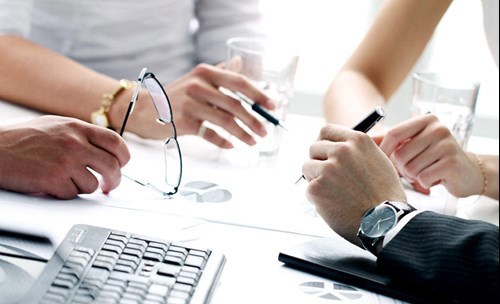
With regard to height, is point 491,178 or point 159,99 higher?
point 491,178

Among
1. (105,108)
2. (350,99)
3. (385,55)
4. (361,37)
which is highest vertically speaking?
(361,37)

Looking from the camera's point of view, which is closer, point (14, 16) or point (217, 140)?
point (217, 140)

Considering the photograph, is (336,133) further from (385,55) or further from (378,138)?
(385,55)

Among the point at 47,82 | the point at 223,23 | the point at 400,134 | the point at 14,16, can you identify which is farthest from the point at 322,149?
the point at 223,23

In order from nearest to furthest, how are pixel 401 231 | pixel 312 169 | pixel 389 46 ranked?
pixel 401 231, pixel 312 169, pixel 389 46

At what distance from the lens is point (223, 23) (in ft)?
6.31

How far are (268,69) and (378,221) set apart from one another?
0.49 metres

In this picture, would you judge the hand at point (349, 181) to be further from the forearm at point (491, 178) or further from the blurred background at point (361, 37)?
the blurred background at point (361, 37)

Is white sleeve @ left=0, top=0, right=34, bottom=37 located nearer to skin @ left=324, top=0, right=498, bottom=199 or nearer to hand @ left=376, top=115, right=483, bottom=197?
skin @ left=324, top=0, right=498, bottom=199

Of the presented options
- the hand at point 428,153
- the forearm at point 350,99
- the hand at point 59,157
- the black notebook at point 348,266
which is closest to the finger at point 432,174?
the hand at point 428,153

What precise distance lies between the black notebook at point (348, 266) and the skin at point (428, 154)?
311 mm

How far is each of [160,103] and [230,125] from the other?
188mm

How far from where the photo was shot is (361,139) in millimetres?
1105

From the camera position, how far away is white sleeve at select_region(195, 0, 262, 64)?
1.91 meters
